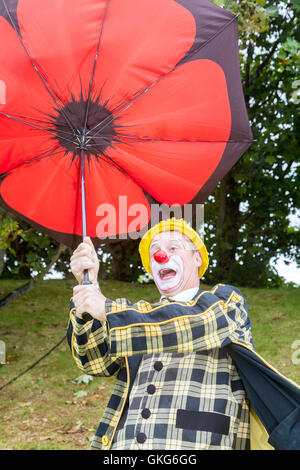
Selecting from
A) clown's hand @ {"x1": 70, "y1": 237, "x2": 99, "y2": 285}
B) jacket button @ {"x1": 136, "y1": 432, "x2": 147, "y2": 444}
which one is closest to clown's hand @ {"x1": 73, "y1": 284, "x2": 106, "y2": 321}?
clown's hand @ {"x1": 70, "y1": 237, "x2": 99, "y2": 285}

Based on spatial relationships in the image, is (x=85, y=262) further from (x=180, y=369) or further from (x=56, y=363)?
(x=56, y=363)

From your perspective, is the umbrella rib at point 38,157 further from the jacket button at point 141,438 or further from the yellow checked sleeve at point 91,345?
the jacket button at point 141,438

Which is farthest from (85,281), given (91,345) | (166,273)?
(166,273)

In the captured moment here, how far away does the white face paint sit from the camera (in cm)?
232

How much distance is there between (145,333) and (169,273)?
1.69 ft

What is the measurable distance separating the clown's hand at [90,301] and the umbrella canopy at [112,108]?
1.52 feet

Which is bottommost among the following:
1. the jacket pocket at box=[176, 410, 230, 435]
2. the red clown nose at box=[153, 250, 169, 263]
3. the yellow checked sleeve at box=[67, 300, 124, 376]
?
the jacket pocket at box=[176, 410, 230, 435]

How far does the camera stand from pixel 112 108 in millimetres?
2602

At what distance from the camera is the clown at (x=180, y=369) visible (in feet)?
6.25

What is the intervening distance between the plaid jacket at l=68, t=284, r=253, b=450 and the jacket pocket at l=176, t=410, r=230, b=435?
28 cm

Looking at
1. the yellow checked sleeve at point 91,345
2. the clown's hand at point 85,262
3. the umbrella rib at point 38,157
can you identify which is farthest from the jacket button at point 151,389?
the umbrella rib at point 38,157

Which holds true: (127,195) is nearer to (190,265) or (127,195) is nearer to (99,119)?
(99,119)

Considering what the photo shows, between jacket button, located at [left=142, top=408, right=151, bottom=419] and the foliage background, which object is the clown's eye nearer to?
jacket button, located at [left=142, top=408, right=151, bottom=419]

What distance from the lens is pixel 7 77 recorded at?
2523 mm
